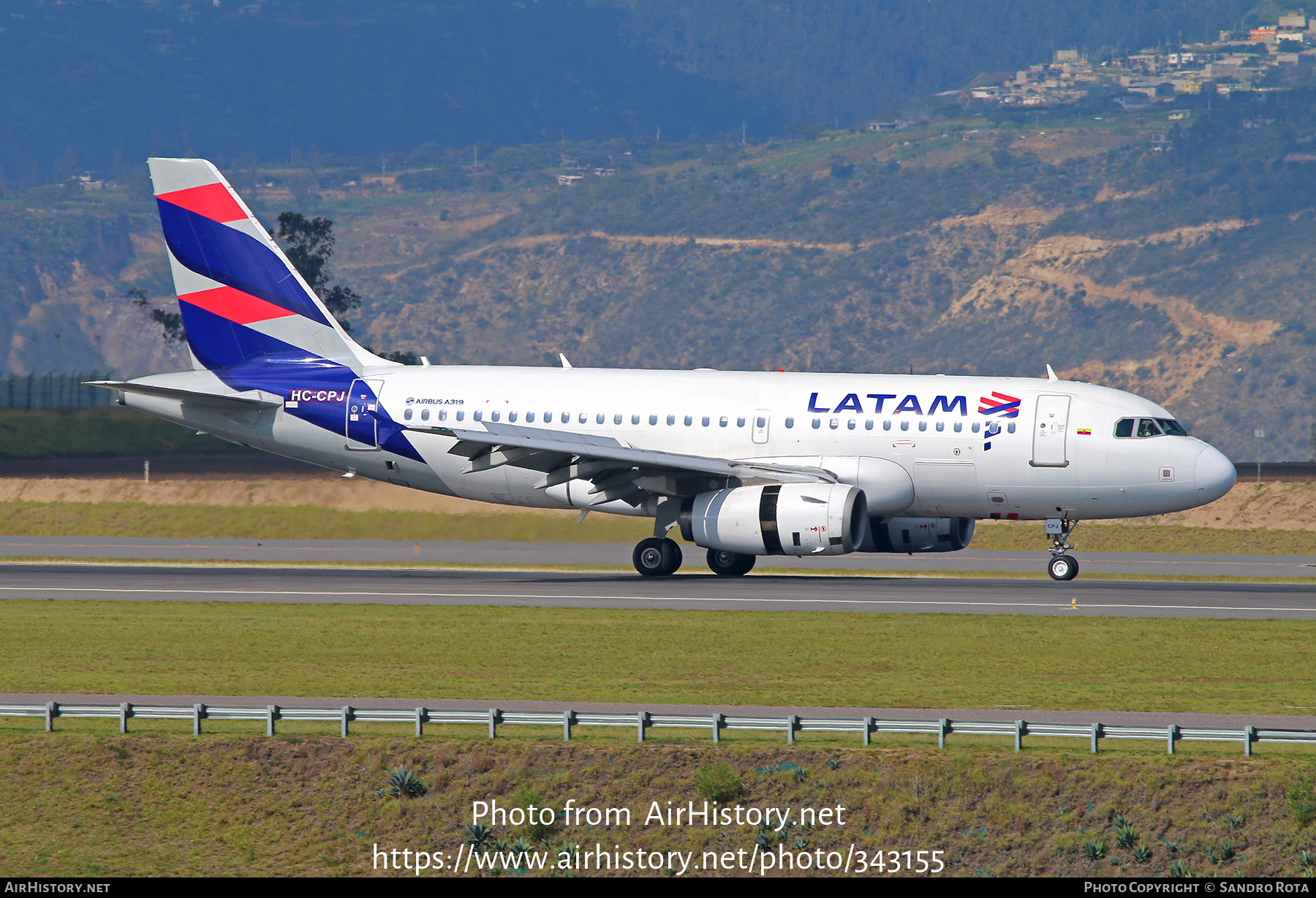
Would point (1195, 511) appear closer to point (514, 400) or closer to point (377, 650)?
point (514, 400)

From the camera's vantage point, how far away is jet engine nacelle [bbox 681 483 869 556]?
40406 millimetres

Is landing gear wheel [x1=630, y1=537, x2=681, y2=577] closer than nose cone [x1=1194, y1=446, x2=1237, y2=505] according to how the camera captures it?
No

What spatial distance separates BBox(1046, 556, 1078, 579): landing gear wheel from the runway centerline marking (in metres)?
4.93

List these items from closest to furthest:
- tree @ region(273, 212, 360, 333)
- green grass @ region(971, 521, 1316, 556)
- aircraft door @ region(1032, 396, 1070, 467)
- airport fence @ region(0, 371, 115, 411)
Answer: aircraft door @ region(1032, 396, 1070, 467), green grass @ region(971, 521, 1316, 556), airport fence @ region(0, 371, 115, 411), tree @ region(273, 212, 360, 333)

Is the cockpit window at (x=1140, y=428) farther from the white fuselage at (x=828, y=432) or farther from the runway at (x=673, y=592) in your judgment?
the runway at (x=673, y=592)

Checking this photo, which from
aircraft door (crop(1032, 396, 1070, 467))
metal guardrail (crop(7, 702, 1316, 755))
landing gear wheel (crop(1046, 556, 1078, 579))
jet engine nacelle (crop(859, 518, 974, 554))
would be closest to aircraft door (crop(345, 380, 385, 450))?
jet engine nacelle (crop(859, 518, 974, 554))

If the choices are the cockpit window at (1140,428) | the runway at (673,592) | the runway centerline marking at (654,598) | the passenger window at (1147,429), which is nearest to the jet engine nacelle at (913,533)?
the runway at (673,592)

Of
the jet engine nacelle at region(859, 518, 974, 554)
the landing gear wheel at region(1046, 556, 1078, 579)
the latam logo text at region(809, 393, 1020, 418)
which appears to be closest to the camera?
the latam logo text at region(809, 393, 1020, 418)

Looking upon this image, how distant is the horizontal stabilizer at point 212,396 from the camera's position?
46.3 m

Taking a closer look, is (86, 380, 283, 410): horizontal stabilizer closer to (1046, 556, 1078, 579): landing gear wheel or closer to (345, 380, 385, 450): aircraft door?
(345, 380, 385, 450): aircraft door

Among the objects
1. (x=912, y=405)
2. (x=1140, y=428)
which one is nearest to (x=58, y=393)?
(x=912, y=405)

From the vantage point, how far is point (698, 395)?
148ft
